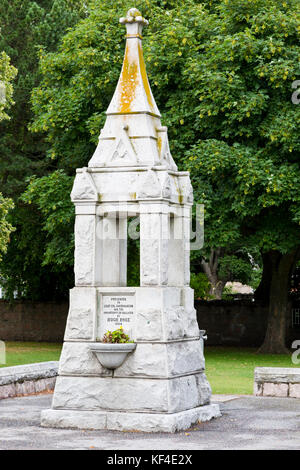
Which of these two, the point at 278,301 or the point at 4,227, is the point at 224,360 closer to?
the point at 278,301

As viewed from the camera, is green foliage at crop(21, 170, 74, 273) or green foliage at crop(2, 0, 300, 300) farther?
green foliage at crop(21, 170, 74, 273)

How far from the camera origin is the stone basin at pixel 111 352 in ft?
39.3

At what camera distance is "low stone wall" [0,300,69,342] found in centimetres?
3897

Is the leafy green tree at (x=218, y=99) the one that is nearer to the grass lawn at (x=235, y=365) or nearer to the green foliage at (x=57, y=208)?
the green foliage at (x=57, y=208)

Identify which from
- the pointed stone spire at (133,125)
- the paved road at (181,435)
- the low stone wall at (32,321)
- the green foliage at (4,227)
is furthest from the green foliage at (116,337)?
the low stone wall at (32,321)

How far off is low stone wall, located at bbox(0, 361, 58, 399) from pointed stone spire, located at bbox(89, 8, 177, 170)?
4.81 metres

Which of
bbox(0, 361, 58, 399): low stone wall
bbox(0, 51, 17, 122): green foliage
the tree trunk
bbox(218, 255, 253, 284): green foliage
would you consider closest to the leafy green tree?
the tree trunk

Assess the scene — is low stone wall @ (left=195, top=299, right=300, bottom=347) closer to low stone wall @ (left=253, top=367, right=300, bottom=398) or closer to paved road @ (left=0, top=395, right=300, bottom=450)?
low stone wall @ (left=253, top=367, right=300, bottom=398)

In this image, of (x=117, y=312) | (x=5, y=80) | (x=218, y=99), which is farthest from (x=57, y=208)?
(x=117, y=312)

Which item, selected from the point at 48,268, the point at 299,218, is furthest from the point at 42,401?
the point at 48,268

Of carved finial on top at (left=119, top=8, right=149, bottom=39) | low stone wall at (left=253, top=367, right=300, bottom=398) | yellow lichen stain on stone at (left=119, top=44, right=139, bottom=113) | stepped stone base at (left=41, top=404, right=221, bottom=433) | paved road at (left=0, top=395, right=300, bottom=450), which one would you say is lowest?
paved road at (left=0, top=395, right=300, bottom=450)

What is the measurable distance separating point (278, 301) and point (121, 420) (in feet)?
60.1

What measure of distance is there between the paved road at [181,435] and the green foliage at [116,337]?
1.27 metres

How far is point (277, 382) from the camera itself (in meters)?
16.3
